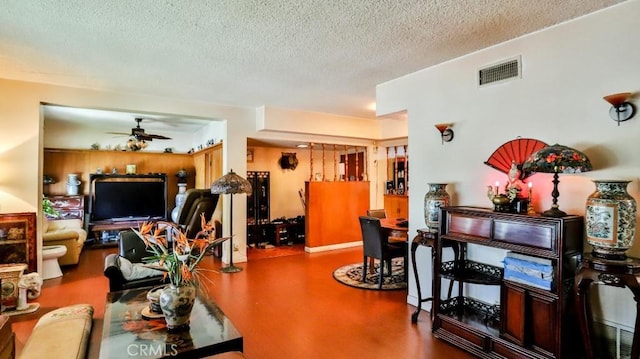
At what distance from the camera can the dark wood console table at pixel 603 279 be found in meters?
2.00

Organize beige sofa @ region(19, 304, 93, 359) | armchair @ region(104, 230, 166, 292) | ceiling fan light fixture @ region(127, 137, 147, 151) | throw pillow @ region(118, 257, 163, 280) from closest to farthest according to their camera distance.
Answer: beige sofa @ region(19, 304, 93, 359)
armchair @ region(104, 230, 166, 292)
throw pillow @ region(118, 257, 163, 280)
ceiling fan light fixture @ region(127, 137, 147, 151)

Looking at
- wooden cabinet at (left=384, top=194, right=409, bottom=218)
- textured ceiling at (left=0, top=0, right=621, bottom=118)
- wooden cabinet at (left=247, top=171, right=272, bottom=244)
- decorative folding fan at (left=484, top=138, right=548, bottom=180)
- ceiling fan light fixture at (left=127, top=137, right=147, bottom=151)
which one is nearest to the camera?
textured ceiling at (left=0, top=0, right=621, bottom=118)

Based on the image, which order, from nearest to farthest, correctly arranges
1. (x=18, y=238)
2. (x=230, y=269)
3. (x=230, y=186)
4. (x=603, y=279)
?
(x=603, y=279) → (x=18, y=238) → (x=230, y=186) → (x=230, y=269)

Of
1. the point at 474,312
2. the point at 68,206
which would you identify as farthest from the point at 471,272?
the point at 68,206

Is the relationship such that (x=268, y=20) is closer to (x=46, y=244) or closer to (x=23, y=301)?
(x=23, y=301)

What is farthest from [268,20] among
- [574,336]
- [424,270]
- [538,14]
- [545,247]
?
[574,336]

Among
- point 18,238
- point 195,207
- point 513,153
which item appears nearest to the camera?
point 513,153

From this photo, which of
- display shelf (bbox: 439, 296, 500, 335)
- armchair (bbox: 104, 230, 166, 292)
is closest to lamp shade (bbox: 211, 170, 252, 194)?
armchair (bbox: 104, 230, 166, 292)

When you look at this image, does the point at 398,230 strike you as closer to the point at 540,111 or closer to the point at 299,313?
the point at 299,313

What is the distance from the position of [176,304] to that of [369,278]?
3.10m

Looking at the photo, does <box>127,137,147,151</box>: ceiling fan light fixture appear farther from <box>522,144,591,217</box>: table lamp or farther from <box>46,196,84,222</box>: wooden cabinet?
<box>522,144,591,217</box>: table lamp

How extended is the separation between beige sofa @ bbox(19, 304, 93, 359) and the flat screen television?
17.0ft

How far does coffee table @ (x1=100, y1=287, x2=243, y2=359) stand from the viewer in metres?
1.97

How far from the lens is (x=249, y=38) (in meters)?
2.96
